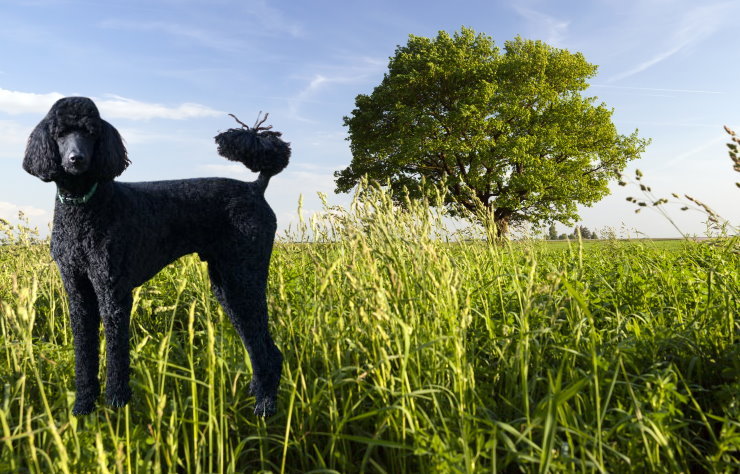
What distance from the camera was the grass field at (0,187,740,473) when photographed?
6.82 feet

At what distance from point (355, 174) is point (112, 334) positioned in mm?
24976

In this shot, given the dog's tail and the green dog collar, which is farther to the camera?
the dog's tail

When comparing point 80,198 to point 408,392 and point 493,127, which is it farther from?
point 493,127

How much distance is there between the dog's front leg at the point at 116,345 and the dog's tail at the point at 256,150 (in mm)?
1069

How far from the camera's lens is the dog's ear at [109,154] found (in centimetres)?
259

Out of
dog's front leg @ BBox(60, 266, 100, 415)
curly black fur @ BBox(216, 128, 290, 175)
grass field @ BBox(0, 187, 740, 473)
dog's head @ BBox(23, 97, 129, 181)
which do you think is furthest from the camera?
curly black fur @ BBox(216, 128, 290, 175)

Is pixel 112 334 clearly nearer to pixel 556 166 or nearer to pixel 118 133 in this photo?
pixel 118 133

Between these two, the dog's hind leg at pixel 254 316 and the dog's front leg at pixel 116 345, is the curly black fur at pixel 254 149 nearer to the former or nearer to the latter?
the dog's hind leg at pixel 254 316

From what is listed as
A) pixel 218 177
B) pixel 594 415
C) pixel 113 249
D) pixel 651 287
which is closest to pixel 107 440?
pixel 113 249

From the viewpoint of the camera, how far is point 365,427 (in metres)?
2.64

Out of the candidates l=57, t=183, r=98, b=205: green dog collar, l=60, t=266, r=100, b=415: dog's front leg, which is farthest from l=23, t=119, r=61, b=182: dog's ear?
l=60, t=266, r=100, b=415: dog's front leg

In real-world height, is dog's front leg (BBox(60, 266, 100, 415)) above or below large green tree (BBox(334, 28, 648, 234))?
below

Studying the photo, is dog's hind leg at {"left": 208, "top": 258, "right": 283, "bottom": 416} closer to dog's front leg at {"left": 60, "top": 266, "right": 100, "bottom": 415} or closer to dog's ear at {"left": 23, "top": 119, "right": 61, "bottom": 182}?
dog's front leg at {"left": 60, "top": 266, "right": 100, "bottom": 415}

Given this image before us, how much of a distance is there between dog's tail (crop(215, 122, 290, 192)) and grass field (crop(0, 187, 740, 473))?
1.99ft
